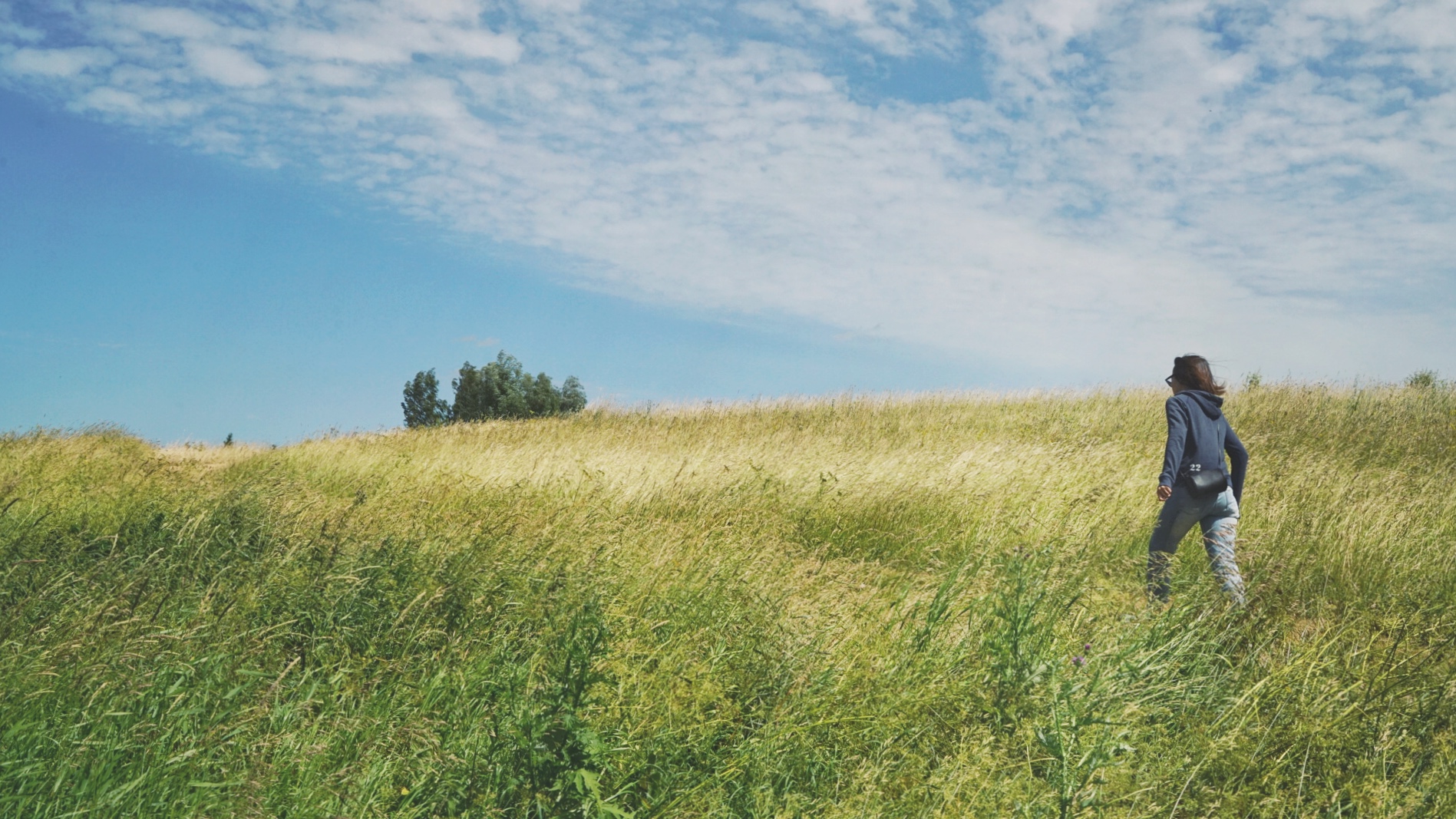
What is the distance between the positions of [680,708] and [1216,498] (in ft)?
15.6

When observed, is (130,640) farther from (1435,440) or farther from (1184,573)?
(1435,440)

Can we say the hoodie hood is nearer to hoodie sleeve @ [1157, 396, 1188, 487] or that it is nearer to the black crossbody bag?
hoodie sleeve @ [1157, 396, 1188, 487]

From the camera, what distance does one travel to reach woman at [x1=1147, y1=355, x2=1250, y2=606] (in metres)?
6.27

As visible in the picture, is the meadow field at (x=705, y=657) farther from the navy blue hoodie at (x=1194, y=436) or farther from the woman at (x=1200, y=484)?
the navy blue hoodie at (x=1194, y=436)

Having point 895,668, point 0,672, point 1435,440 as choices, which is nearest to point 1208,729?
point 895,668

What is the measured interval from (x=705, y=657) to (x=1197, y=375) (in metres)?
4.88

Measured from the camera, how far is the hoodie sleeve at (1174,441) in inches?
250

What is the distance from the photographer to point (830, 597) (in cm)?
593

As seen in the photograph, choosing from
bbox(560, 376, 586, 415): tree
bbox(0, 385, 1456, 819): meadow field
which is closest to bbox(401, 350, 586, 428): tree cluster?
bbox(560, 376, 586, 415): tree

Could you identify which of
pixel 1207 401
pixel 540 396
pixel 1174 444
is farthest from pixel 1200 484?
pixel 540 396

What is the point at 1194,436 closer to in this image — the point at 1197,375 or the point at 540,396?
the point at 1197,375

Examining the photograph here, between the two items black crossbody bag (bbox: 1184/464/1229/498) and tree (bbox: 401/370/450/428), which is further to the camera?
tree (bbox: 401/370/450/428)

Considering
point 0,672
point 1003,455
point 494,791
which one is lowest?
point 494,791

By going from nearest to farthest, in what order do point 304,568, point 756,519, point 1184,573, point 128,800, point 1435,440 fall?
point 128,800, point 304,568, point 1184,573, point 756,519, point 1435,440
